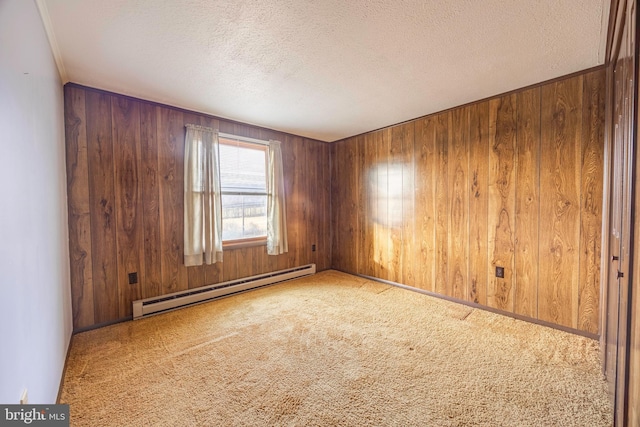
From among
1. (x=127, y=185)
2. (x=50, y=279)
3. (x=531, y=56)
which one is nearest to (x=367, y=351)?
(x=50, y=279)

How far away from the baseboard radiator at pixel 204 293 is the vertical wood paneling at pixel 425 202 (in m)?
1.82

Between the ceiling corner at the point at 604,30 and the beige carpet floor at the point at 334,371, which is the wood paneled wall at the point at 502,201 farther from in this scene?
the beige carpet floor at the point at 334,371

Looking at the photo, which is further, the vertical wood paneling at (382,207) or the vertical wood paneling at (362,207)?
the vertical wood paneling at (362,207)

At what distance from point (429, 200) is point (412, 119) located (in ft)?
3.54

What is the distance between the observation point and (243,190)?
3.44 metres

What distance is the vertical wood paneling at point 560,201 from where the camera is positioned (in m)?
2.19

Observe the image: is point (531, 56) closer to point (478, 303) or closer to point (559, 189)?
point (559, 189)

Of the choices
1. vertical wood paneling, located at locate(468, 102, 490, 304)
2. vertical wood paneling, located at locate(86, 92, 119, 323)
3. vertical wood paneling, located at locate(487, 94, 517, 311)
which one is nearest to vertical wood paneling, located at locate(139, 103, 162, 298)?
vertical wood paneling, located at locate(86, 92, 119, 323)

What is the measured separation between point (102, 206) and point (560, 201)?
423cm

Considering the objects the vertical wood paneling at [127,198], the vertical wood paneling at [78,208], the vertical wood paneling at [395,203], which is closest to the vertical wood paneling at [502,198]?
the vertical wood paneling at [395,203]

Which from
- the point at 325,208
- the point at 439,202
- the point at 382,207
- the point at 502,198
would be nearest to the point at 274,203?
the point at 325,208

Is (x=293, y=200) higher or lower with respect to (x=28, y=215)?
higher

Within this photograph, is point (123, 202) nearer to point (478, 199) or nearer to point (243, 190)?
point (243, 190)

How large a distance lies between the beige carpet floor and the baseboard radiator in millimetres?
125
